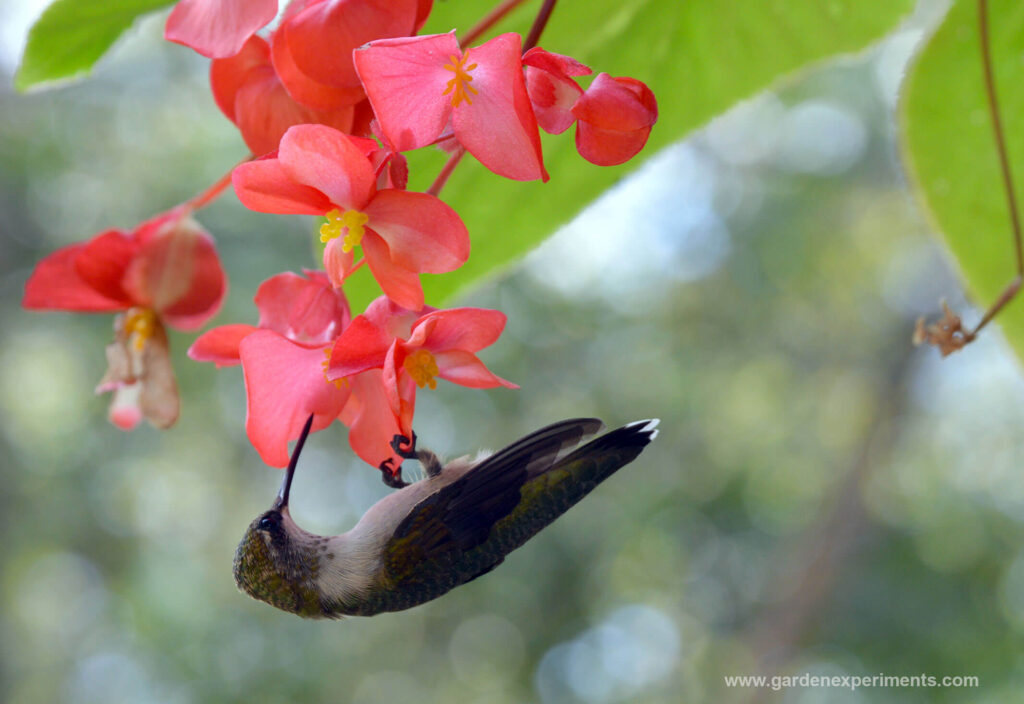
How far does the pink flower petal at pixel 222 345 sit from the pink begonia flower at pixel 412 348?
2.6 inches

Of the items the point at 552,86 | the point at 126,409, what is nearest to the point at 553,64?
the point at 552,86

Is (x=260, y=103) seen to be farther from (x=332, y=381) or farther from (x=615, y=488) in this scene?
(x=615, y=488)

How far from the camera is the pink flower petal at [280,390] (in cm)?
36

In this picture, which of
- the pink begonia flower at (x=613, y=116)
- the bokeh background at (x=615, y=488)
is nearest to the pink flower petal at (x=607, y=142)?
the pink begonia flower at (x=613, y=116)

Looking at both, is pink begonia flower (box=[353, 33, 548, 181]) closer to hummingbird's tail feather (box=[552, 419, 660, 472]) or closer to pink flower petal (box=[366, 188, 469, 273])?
pink flower petal (box=[366, 188, 469, 273])

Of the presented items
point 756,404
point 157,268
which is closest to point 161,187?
point 756,404

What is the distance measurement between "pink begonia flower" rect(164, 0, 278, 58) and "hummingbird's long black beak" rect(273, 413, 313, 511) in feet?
0.48

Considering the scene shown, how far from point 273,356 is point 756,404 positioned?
4871mm

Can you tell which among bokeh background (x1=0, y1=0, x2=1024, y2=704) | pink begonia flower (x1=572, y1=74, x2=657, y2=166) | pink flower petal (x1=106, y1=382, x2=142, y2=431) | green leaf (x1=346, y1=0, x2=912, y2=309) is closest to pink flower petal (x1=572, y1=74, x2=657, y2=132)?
pink begonia flower (x1=572, y1=74, x2=657, y2=166)

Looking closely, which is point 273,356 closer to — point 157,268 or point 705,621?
point 157,268

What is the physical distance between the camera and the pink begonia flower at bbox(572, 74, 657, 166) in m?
0.31

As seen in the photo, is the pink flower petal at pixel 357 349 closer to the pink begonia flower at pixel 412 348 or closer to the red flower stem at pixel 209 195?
the pink begonia flower at pixel 412 348

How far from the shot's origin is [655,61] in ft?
1.79

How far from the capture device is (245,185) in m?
0.31
